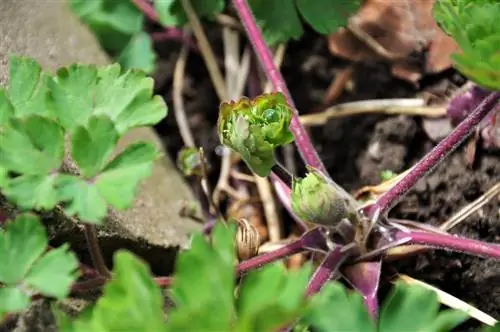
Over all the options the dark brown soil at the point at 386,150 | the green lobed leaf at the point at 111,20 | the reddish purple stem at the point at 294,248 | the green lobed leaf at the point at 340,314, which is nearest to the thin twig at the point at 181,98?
the dark brown soil at the point at 386,150

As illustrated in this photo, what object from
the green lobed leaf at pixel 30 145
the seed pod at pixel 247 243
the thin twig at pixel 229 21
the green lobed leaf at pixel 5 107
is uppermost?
the green lobed leaf at pixel 5 107

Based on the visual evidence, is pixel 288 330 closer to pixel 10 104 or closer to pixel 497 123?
pixel 10 104

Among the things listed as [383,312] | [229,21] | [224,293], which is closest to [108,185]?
[224,293]

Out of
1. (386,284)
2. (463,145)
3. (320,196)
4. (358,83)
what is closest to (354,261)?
(386,284)

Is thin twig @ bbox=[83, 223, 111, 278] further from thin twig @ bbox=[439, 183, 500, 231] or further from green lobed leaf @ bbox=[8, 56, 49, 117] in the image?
thin twig @ bbox=[439, 183, 500, 231]

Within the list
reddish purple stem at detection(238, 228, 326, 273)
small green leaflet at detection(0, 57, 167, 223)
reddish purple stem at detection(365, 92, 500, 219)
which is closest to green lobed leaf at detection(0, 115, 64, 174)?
small green leaflet at detection(0, 57, 167, 223)

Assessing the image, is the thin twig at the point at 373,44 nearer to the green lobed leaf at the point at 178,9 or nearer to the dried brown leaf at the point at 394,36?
the dried brown leaf at the point at 394,36
